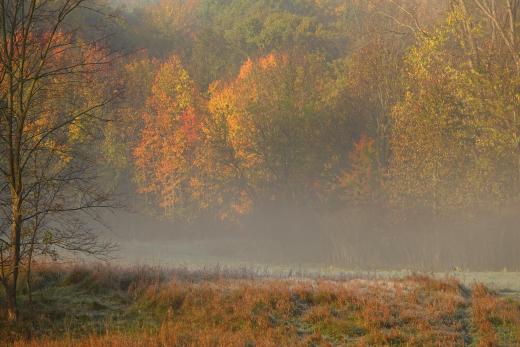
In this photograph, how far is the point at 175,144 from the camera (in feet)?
177

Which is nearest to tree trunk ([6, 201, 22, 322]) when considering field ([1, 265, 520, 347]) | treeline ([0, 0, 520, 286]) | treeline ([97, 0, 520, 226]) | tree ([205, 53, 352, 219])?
field ([1, 265, 520, 347])

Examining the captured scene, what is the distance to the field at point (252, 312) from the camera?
13430 millimetres

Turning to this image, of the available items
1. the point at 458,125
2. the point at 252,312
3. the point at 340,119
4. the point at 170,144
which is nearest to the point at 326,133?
the point at 340,119

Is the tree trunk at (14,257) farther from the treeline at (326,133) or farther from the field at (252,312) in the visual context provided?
the treeline at (326,133)

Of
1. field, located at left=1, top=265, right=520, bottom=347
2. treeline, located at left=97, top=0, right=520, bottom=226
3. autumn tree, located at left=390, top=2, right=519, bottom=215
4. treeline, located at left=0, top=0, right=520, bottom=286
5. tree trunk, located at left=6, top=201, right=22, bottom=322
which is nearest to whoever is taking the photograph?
field, located at left=1, top=265, right=520, bottom=347

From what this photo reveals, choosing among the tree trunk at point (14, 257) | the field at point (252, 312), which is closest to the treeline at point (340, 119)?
the field at point (252, 312)

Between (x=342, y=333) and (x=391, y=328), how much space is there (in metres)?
1.24

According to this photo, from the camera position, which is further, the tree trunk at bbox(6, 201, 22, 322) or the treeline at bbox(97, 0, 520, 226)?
the treeline at bbox(97, 0, 520, 226)

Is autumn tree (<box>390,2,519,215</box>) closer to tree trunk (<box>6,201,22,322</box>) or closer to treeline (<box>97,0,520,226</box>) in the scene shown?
treeline (<box>97,0,520,226</box>)

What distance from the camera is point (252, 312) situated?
1572cm

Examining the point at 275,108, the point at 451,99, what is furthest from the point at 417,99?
the point at 275,108

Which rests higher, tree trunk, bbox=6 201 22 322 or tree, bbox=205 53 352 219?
tree, bbox=205 53 352 219

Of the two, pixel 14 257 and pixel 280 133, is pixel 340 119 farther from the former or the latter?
pixel 14 257

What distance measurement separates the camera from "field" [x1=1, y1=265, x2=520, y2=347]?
1343 centimetres
